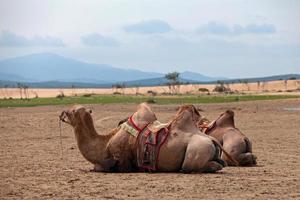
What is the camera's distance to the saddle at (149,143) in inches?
534

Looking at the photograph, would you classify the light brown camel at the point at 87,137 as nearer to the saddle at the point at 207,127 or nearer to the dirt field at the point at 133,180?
the dirt field at the point at 133,180

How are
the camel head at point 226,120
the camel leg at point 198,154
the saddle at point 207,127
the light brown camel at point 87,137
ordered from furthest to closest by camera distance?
the camel head at point 226,120, the saddle at point 207,127, the light brown camel at point 87,137, the camel leg at point 198,154

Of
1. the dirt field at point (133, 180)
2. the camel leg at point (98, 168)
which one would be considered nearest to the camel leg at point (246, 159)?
the dirt field at point (133, 180)

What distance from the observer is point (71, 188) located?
1166cm

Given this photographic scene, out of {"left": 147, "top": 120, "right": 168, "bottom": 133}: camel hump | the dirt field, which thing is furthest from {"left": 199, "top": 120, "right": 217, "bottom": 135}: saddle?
{"left": 147, "top": 120, "right": 168, "bottom": 133}: camel hump

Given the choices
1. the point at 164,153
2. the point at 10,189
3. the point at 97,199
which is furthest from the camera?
the point at 164,153

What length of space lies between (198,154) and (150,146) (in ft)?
3.04

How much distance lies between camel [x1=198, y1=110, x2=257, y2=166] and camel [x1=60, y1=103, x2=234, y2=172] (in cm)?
184

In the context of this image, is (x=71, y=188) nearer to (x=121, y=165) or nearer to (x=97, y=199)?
(x=97, y=199)

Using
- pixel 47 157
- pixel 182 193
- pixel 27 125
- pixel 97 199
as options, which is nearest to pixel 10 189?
pixel 97 199

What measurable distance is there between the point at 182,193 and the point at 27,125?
2288 cm

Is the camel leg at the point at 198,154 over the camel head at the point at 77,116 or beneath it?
beneath

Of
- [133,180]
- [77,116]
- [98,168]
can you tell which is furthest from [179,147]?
[77,116]

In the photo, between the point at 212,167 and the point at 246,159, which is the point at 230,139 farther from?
the point at 212,167
